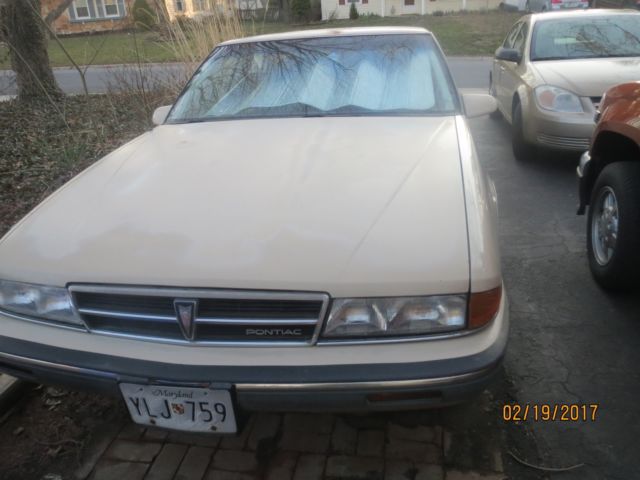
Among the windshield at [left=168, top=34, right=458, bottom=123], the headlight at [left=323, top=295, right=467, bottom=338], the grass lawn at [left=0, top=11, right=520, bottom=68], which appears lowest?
the grass lawn at [left=0, top=11, right=520, bottom=68]

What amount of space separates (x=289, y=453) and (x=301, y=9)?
83.9 feet

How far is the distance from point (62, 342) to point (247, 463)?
855 mm

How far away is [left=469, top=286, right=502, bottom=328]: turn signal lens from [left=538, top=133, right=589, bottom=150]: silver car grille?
3769 mm

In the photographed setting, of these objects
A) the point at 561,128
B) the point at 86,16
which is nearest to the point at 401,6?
the point at 86,16

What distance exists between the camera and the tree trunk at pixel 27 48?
26.0 ft

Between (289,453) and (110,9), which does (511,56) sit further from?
(110,9)

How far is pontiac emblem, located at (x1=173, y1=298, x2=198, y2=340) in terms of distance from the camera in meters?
1.76

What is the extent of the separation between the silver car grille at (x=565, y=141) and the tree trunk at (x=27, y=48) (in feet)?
22.1

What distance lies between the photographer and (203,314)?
1768 millimetres

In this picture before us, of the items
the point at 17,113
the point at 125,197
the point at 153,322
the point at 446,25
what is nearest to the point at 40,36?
the point at 17,113

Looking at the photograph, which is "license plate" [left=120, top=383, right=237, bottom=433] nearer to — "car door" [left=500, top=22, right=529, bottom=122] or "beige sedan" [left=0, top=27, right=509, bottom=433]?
"beige sedan" [left=0, top=27, right=509, bottom=433]

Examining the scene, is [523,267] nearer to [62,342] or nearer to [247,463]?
[247,463]

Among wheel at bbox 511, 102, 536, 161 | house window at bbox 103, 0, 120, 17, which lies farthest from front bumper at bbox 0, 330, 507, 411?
house window at bbox 103, 0, 120, 17
